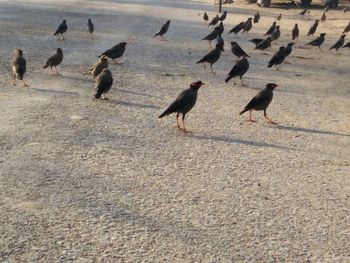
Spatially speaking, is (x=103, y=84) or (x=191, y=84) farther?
(x=103, y=84)

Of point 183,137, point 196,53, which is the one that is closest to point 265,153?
point 183,137

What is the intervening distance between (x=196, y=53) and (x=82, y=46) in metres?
4.14

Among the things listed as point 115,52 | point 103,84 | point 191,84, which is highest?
point 191,84

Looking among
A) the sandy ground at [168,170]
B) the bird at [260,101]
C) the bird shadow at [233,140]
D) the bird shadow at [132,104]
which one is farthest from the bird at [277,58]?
the bird shadow at [233,140]

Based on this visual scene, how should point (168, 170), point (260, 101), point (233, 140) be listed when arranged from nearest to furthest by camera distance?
point (168, 170), point (233, 140), point (260, 101)

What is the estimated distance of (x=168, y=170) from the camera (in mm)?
7637

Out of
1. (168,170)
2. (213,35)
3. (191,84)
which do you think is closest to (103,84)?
(191,84)

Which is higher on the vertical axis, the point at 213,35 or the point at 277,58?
the point at 277,58

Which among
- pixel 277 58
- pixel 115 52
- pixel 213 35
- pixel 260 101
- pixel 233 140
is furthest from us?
pixel 213 35

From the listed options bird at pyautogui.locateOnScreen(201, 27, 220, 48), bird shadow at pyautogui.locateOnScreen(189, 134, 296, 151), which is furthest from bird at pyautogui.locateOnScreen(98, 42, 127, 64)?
bird shadow at pyautogui.locateOnScreen(189, 134, 296, 151)

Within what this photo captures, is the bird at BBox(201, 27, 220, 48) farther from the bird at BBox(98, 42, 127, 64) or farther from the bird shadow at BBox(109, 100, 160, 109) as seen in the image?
the bird shadow at BBox(109, 100, 160, 109)

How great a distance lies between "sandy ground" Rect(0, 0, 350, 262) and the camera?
563cm

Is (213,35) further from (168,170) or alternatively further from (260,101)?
(168,170)

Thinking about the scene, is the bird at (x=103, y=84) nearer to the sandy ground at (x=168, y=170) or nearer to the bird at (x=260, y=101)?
the sandy ground at (x=168, y=170)
